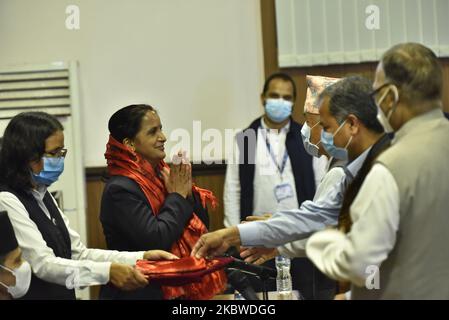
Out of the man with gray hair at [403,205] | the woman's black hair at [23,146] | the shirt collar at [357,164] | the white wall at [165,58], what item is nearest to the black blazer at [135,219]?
the woman's black hair at [23,146]

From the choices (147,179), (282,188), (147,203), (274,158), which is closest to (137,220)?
(147,203)

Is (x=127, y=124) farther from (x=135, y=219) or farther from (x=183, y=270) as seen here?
(x=183, y=270)

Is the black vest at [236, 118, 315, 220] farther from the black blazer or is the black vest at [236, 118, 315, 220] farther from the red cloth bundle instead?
the red cloth bundle

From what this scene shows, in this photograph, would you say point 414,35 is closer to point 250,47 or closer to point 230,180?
point 250,47

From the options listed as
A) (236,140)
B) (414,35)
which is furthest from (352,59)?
(236,140)

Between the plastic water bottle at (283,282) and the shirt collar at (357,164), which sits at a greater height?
the shirt collar at (357,164)

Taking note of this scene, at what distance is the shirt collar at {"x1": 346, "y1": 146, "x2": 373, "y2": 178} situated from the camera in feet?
7.34

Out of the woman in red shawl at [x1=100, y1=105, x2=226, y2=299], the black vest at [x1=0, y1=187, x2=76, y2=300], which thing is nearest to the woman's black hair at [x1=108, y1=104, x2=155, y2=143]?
the woman in red shawl at [x1=100, y1=105, x2=226, y2=299]

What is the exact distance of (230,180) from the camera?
4590mm

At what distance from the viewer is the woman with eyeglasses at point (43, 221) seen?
2.61 m

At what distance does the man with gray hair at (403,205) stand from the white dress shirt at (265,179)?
7.79 ft

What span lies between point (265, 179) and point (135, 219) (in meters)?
1.68

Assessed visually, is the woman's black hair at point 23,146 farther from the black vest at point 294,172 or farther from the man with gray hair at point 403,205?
the black vest at point 294,172
